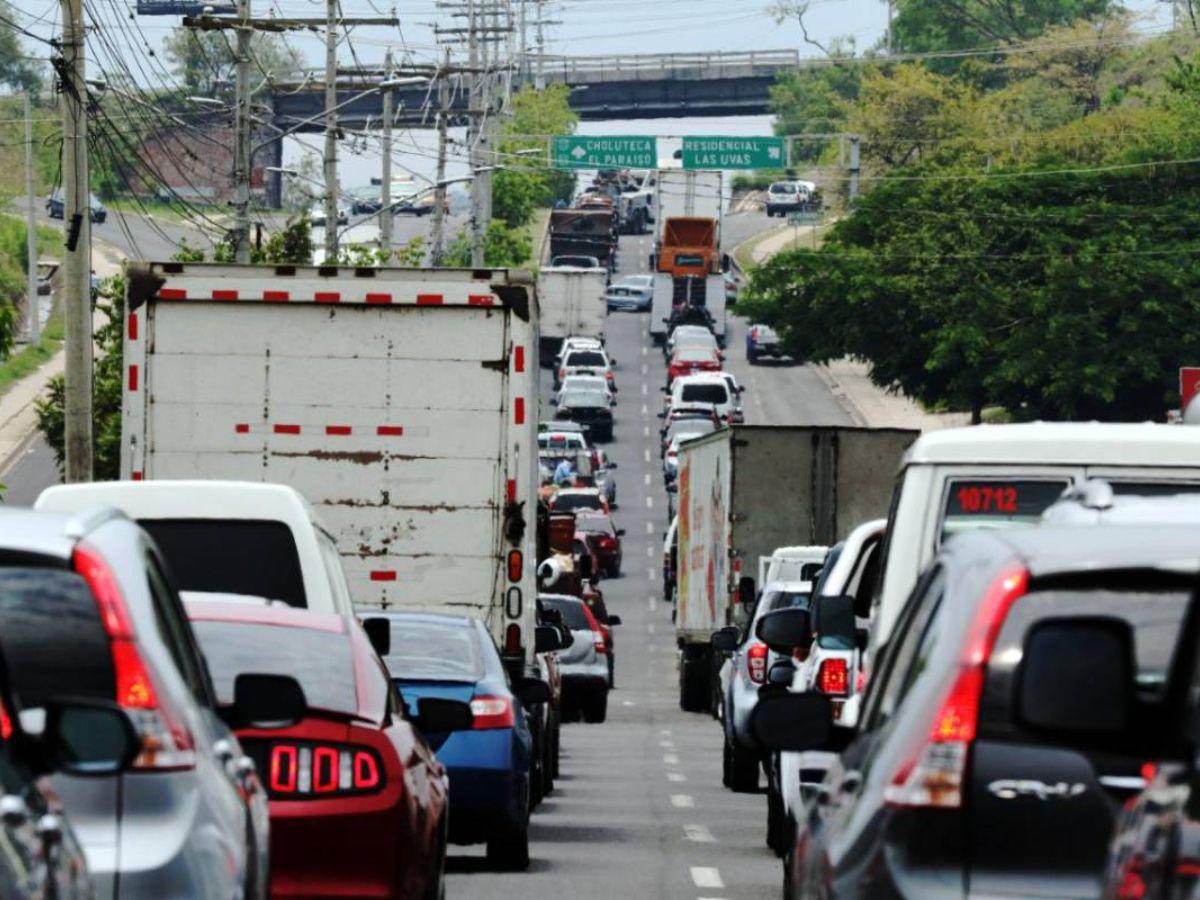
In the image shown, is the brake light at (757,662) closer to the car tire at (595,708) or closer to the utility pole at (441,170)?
the car tire at (595,708)

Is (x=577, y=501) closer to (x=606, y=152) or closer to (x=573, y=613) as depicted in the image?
(x=573, y=613)

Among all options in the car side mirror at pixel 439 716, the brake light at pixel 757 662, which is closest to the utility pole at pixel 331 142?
the brake light at pixel 757 662

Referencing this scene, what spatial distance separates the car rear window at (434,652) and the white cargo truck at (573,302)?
8260cm

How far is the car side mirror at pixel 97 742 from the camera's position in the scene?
575 cm

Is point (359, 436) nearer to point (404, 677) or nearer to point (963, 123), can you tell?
point (404, 677)

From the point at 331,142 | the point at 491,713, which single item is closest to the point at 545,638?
the point at 491,713

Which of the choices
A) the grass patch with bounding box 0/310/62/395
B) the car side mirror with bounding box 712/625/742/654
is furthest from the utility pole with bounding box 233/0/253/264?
the grass patch with bounding box 0/310/62/395

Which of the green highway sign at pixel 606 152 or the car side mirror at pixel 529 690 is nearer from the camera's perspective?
the car side mirror at pixel 529 690

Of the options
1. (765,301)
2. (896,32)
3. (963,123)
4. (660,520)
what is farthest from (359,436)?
(896,32)

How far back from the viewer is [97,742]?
5883 millimetres

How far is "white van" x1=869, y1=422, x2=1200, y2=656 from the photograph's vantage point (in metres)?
11.2

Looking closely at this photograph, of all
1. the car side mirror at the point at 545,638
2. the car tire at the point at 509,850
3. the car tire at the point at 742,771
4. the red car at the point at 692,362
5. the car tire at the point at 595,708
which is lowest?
the red car at the point at 692,362

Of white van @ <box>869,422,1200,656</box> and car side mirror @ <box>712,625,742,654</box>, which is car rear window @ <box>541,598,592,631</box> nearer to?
car side mirror @ <box>712,625,742,654</box>

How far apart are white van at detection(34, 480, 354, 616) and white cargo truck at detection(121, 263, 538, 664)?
4729 millimetres
